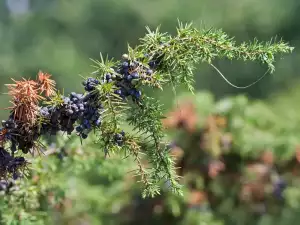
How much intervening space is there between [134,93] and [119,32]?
6.52m

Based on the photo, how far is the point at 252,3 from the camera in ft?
22.8

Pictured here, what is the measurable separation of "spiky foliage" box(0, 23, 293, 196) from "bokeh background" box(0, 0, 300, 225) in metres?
4.84

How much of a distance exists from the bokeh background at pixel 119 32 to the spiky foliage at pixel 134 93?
4.84 meters

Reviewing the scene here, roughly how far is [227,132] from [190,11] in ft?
16.2

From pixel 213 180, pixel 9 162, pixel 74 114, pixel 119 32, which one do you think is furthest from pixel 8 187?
pixel 119 32

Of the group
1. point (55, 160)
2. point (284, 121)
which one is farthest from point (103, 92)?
point (284, 121)

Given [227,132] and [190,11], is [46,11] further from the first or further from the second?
[227,132]

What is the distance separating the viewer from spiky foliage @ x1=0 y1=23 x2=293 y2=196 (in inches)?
40.4

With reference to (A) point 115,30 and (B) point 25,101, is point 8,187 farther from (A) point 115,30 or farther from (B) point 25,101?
(A) point 115,30

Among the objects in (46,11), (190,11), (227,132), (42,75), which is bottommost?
(42,75)

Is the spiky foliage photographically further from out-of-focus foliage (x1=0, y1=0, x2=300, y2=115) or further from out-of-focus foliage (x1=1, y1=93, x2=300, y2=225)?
out-of-focus foliage (x1=0, y1=0, x2=300, y2=115)

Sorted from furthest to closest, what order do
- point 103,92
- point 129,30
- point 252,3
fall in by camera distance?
point 129,30
point 252,3
point 103,92

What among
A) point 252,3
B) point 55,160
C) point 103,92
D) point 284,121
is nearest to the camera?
point 103,92

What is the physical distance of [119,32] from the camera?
749cm
